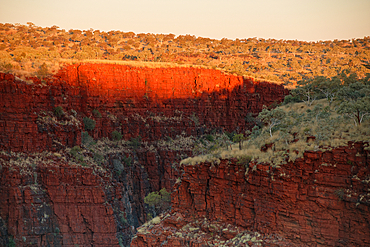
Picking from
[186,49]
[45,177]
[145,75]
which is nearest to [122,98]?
[145,75]

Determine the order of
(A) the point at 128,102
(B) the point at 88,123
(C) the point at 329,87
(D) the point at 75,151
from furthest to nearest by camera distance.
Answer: (A) the point at 128,102 → (B) the point at 88,123 → (D) the point at 75,151 → (C) the point at 329,87

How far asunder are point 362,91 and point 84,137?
39.3m

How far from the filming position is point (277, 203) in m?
23.7

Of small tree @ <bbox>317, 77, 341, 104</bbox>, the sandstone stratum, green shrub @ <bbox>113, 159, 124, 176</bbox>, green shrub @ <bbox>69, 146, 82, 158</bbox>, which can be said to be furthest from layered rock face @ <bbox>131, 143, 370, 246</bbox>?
green shrub @ <bbox>113, 159, 124, 176</bbox>

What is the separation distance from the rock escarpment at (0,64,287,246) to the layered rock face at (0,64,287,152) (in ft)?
0.40

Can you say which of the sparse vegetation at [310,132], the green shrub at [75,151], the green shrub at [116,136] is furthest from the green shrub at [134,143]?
the sparse vegetation at [310,132]

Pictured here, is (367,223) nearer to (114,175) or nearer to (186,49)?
(114,175)

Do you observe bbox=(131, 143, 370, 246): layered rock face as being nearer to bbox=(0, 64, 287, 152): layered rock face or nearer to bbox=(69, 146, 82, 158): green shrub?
bbox=(69, 146, 82, 158): green shrub

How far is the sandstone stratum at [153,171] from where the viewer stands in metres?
22.5

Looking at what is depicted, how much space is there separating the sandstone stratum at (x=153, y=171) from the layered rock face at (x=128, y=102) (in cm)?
16

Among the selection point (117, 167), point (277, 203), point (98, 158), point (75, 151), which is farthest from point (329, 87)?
point (117, 167)

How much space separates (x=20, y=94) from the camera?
53500mm

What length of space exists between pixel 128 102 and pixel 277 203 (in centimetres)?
4974

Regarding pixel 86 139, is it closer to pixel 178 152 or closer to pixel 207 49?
pixel 178 152
